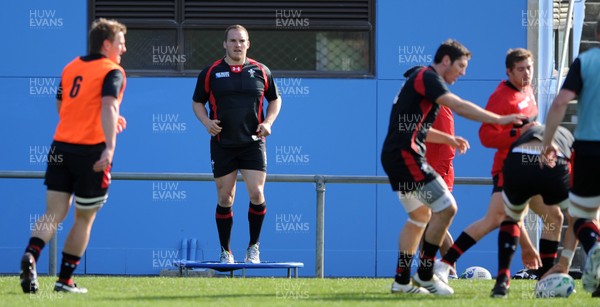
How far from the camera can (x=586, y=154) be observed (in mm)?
8492

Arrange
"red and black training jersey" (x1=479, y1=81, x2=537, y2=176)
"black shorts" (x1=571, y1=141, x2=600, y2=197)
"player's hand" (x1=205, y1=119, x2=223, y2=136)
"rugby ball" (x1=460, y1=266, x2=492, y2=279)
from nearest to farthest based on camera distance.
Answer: "black shorts" (x1=571, y1=141, x2=600, y2=197) < "red and black training jersey" (x1=479, y1=81, x2=537, y2=176) < "player's hand" (x1=205, y1=119, x2=223, y2=136) < "rugby ball" (x1=460, y1=266, x2=492, y2=279)

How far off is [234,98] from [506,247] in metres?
3.45

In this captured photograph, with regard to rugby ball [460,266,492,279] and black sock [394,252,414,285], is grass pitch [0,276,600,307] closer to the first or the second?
black sock [394,252,414,285]

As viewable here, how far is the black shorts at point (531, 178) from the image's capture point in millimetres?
8711

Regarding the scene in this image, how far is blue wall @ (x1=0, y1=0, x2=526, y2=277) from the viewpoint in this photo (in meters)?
13.9

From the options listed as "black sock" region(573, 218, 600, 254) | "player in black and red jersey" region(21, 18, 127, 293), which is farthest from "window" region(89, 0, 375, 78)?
"black sock" region(573, 218, 600, 254)

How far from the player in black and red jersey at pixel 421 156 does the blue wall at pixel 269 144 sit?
4.77 metres

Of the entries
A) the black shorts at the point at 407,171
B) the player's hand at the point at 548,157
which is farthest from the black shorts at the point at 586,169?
the black shorts at the point at 407,171

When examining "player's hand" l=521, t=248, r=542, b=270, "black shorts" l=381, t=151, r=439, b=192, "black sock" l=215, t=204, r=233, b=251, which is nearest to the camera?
"black shorts" l=381, t=151, r=439, b=192

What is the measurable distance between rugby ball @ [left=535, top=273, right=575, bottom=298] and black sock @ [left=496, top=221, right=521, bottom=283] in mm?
321

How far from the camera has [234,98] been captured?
1143 centimetres

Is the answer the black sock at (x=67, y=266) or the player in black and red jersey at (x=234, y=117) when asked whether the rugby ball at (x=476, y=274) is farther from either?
the black sock at (x=67, y=266)
